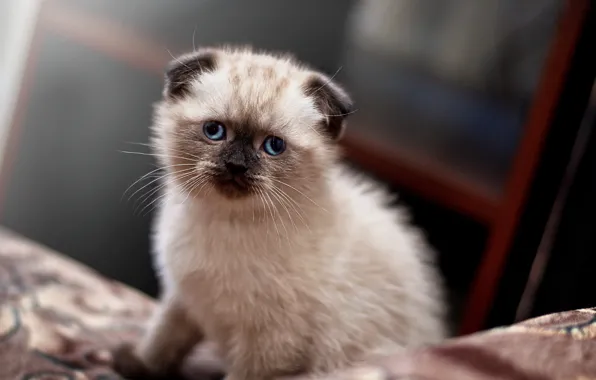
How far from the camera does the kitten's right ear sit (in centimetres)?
103

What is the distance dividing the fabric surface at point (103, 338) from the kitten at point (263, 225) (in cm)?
12

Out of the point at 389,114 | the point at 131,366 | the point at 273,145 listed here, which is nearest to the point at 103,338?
the point at 131,366

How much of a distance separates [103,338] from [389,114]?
0.95m

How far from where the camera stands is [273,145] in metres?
1.00

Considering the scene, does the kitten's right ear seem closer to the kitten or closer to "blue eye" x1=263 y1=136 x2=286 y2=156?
the kitten

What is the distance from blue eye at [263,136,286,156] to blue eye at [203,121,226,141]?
72 millimetres

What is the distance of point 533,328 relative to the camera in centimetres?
81

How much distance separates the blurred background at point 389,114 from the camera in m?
1.35

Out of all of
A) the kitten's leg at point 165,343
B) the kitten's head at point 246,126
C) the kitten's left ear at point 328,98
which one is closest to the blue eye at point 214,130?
the kitten's head at point 246,126

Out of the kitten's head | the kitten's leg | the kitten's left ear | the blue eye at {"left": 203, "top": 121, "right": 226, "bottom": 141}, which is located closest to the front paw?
the kitten's leg

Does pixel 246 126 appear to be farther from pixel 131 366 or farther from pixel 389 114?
pixel 389 114

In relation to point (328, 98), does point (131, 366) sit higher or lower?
lower

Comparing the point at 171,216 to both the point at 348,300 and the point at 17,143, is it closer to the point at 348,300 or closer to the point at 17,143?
the point at 348,300

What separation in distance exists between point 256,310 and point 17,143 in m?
1.17
